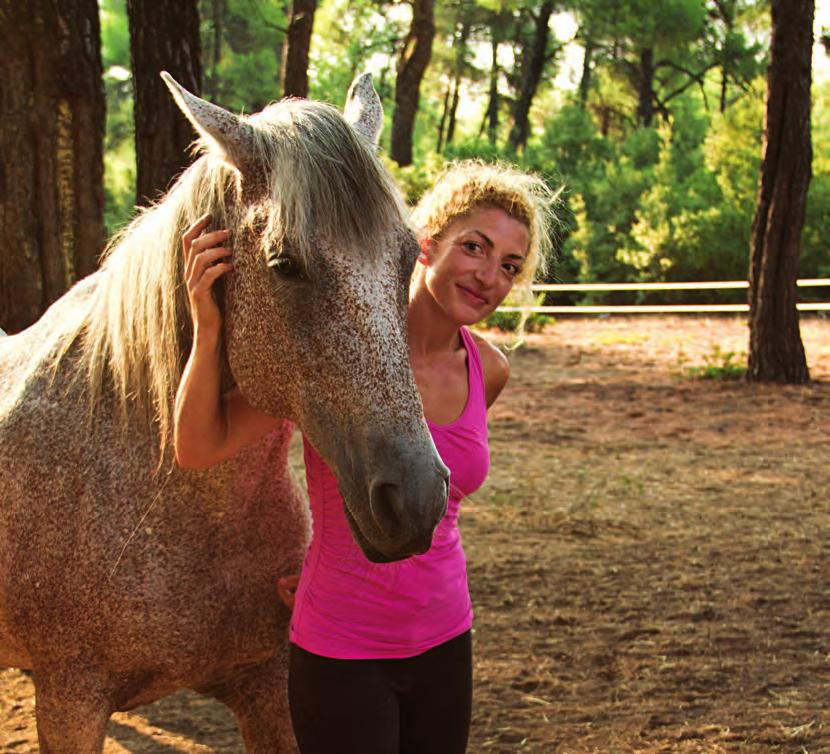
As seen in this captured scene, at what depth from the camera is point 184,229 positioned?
1.96 meters

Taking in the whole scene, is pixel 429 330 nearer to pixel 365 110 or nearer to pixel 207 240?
pixel 365 110

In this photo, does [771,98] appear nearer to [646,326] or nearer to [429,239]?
[646,326]

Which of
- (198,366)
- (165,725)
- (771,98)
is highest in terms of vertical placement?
(771,98)

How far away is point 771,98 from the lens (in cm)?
1010

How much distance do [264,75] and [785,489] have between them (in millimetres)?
26983

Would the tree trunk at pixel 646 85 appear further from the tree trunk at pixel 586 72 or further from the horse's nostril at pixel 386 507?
the horse's nostril at pixel 386 507

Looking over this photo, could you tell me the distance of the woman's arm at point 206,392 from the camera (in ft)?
5.96

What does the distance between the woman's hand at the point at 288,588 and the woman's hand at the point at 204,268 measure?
2.13 ft

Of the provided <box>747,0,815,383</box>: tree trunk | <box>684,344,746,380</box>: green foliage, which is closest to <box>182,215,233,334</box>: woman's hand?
<box>747,0,815,383</box>: tree trunk

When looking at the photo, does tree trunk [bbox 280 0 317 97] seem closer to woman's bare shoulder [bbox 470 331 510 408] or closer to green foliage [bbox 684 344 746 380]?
green foliage [bbox 684 344 746 380]

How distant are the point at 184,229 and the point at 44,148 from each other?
9.26ft

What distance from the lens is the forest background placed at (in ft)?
58.0

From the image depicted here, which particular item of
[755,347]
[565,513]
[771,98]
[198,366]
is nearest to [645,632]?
[565,513]

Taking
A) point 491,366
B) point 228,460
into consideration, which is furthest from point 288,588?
point 491,366
